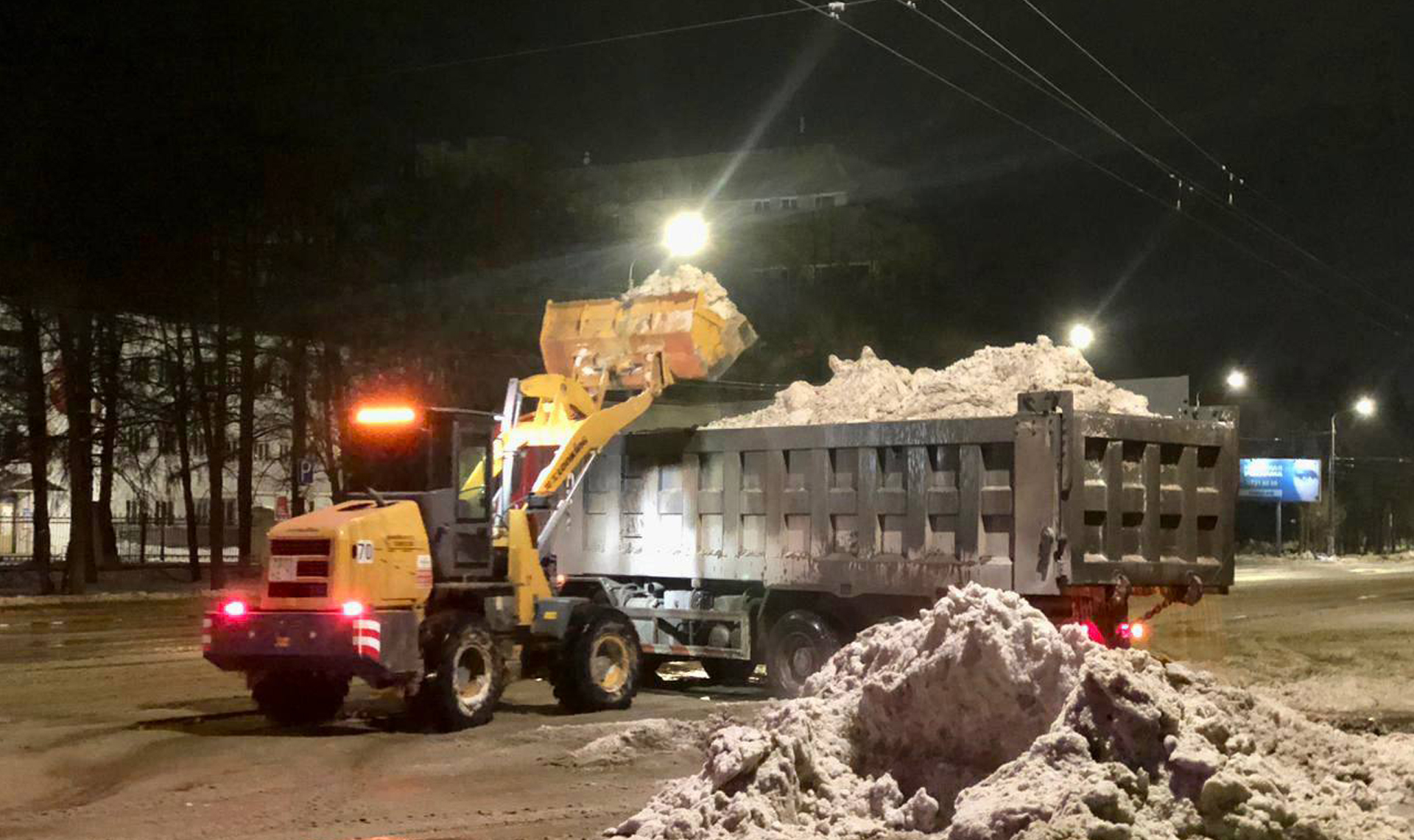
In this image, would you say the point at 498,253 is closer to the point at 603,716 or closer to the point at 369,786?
the point at 603,716

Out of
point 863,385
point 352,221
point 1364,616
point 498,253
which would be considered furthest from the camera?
point 498,253

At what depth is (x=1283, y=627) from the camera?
25.7 metres

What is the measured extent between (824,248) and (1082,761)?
4788cm

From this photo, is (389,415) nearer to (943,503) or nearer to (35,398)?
(943,503)

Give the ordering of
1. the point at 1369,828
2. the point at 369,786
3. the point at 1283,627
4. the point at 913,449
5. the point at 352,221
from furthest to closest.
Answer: the point at 352,221 < the point at 1283,627 < the point at 913,449 < the point at 369,786 < the point at 1369,828

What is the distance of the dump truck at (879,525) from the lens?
13555mm

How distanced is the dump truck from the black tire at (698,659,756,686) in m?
0.04

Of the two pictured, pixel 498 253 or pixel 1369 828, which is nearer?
pixel 1369 828

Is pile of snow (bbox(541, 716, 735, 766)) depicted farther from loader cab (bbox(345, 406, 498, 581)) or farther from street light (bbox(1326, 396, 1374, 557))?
street light (bbox(1326, 396, 1374, 557))

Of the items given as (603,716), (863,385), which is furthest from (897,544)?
(603,716)

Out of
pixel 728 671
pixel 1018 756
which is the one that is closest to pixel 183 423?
pixel 728 671

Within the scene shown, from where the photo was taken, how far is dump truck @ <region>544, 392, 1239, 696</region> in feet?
44.5

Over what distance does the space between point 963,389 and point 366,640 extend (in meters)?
6.07

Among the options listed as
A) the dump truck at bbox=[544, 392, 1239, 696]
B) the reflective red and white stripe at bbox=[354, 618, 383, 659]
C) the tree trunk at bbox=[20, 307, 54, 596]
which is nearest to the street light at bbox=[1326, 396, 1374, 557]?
the tree trunk at bbox=[20, 307, 54, 596]
